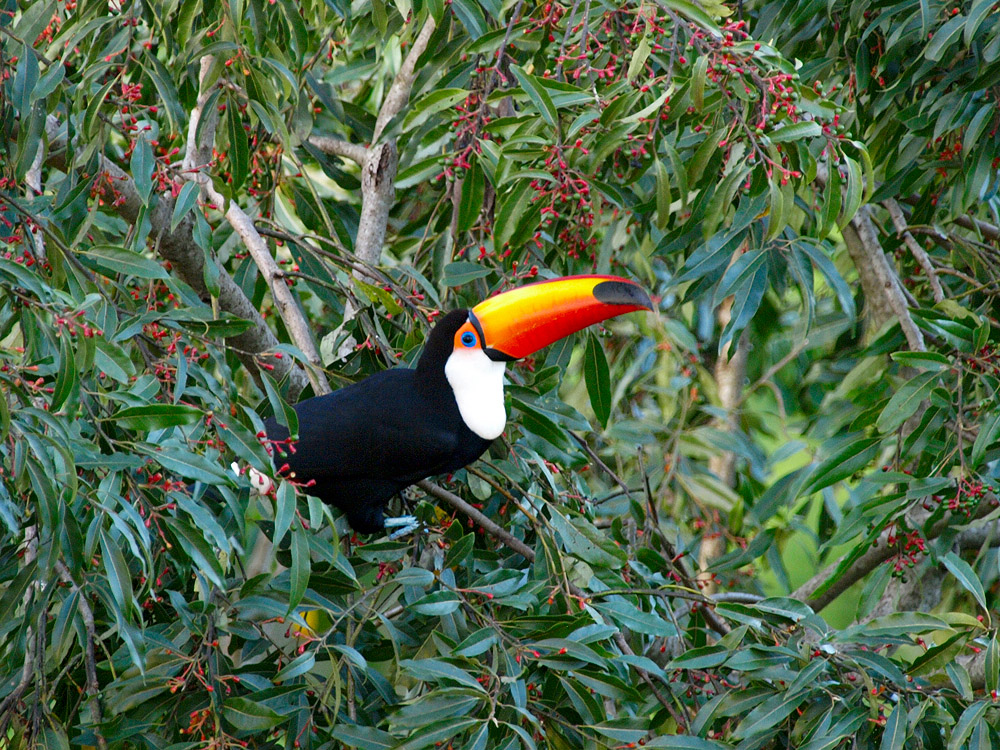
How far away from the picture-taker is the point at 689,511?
389cm

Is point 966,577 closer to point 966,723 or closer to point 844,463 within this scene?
point 966,723

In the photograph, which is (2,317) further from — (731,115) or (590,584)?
(731,115)

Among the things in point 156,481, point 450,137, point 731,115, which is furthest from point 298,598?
point 450,137

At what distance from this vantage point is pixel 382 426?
2395 mm

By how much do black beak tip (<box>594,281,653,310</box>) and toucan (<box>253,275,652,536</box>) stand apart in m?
0.02

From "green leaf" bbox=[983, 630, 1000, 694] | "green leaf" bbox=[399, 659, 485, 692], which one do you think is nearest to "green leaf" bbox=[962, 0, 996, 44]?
"green leaf" bbox=[983, 630, 1000, 694]

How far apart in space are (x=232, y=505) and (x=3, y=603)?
43 cm

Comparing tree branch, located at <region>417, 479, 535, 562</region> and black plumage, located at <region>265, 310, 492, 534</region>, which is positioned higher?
black plumage, located at <region>265, 310, 492, 534</region>

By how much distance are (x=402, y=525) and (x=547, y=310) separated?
1.80ft

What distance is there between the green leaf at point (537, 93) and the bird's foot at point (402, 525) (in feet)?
2.72

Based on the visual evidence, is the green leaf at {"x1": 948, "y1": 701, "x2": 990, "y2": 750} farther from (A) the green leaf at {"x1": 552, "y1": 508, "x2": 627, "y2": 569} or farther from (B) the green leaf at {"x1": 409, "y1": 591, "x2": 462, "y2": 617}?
(B) the green leaf at {"x1": 409, "y1": 591, "x2": 462, "y2": 617}

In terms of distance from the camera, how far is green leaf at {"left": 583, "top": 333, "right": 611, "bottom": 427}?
98.1 inches

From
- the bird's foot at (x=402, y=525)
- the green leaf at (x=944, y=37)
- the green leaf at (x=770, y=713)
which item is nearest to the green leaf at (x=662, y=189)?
the green leaf at (x=944, y=37)

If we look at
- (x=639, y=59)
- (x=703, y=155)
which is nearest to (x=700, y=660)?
(x=703, y=155)
